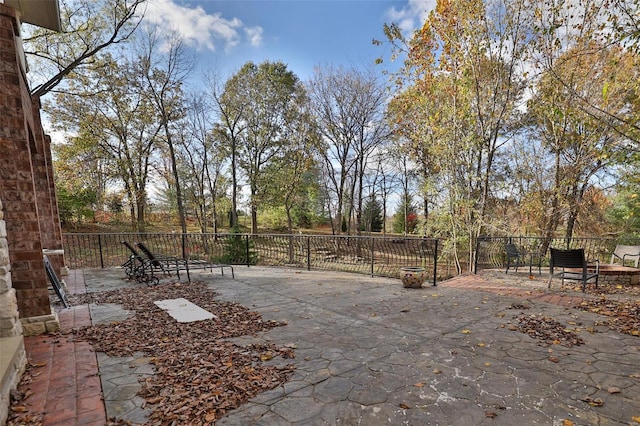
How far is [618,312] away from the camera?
170 inches

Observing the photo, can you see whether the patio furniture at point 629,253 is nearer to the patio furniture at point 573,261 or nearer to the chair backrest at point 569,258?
the patio furniture at point 573,261

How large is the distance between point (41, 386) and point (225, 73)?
51.2 feet

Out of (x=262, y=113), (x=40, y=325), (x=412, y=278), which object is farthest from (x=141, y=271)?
(x=262, y=113)

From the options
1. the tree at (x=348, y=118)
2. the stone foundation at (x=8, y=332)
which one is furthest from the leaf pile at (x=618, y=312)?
the tree at (x=348, y=118)

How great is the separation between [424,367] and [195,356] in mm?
2158

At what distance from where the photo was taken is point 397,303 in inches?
195

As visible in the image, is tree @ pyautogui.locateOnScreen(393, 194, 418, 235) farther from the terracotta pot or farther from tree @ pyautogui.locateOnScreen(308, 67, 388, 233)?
the terracotta pot

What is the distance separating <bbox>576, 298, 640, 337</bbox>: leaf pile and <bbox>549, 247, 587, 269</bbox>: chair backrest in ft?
2.28

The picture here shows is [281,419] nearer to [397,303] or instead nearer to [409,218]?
[397,303]

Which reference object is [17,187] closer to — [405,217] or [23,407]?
[23,407]

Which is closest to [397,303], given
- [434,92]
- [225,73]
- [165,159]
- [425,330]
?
[425,330]

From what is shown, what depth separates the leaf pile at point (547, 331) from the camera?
3.33 meters

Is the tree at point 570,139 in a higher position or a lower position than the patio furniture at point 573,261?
higher

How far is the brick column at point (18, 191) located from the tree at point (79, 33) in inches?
258
